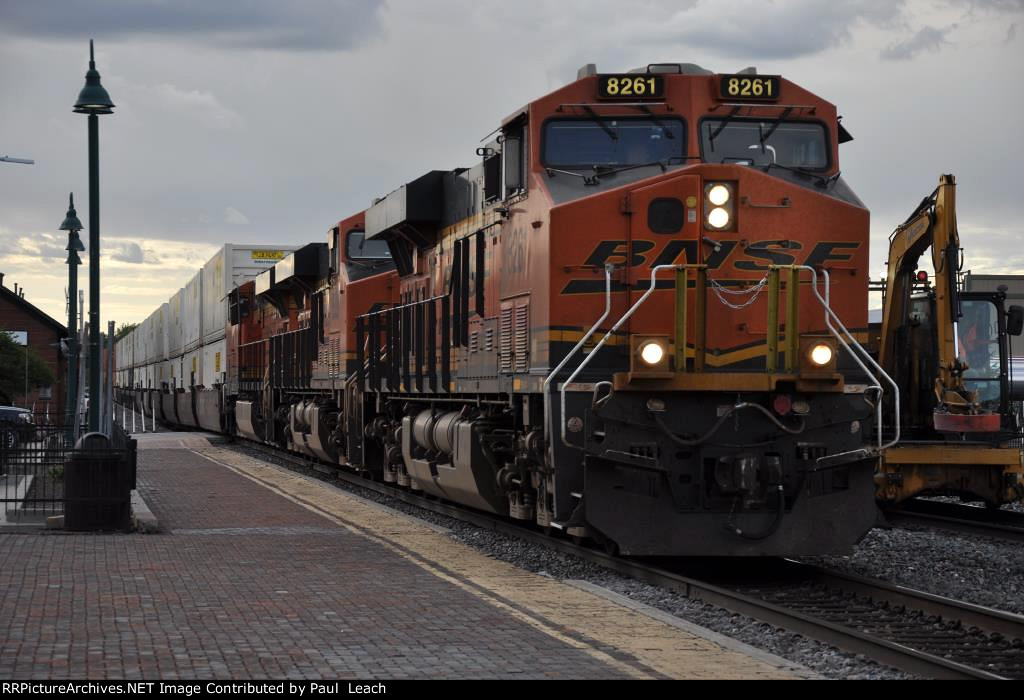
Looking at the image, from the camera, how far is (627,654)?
8.23m

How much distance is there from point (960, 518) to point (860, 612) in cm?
926

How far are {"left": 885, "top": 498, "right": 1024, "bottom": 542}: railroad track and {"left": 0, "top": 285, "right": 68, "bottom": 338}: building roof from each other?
220ft

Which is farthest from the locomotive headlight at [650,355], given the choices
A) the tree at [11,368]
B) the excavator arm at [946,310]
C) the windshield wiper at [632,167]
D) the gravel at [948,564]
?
the tree at [11,368]

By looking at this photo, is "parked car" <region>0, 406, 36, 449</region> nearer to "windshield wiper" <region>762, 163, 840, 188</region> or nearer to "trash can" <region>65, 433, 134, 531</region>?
"trash can" <region>65, 433, 134, 531</region>

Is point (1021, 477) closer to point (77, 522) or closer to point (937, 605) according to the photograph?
point (937, 605)

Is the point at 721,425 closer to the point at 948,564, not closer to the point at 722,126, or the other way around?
the point at 722,126

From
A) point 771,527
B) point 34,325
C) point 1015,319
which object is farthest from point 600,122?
point 34,325

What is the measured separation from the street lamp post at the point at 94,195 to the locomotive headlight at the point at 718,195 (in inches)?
339

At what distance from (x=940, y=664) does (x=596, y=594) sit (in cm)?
347

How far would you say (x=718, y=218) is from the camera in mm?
11867

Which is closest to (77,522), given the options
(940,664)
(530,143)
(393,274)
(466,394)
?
(466,394)

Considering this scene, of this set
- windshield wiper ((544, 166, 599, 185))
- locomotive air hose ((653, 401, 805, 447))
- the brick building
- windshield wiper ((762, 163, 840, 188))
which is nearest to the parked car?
windshield wiper ((544, 166, 599, 185))

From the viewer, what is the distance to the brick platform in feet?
25.4

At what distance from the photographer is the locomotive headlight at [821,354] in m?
11.5
